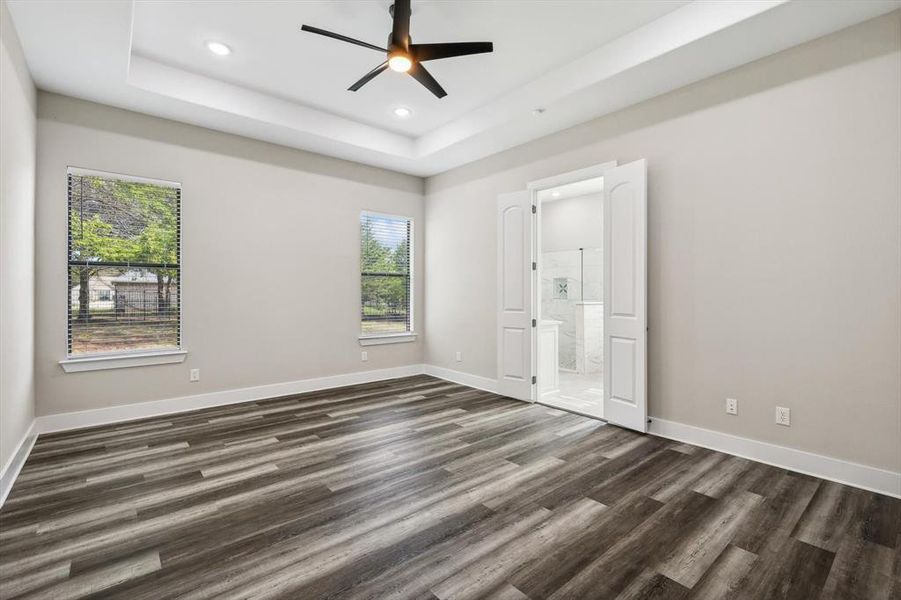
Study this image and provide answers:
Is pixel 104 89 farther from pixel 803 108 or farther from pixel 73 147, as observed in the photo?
pixel 803 108

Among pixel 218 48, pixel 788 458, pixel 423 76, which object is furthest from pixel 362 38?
pixel 788 458

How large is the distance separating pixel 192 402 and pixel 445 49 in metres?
4.12

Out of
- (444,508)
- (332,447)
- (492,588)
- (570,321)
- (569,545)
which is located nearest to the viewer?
(492,588)

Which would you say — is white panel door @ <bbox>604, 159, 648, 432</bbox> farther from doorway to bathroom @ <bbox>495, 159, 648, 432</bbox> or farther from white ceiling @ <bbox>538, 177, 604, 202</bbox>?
white ceiling @ <bbox>538, 177, 604, 202</bbox>

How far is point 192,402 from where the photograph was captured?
444cm

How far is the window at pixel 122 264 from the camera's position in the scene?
12.8 feet

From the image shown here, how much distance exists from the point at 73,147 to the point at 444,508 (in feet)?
14.5

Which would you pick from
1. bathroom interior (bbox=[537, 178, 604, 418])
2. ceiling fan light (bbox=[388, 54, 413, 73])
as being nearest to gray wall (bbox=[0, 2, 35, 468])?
ceiling fan light (bbox=[388, 54, 413, 73])

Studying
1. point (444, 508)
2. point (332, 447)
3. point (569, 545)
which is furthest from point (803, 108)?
point (332, 447)

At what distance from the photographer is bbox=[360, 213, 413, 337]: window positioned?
5.86 metres

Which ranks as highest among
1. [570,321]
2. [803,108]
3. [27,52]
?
[27,52]

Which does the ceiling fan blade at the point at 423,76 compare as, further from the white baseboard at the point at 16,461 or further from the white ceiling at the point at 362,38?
the white baseboard at the point at 16,461

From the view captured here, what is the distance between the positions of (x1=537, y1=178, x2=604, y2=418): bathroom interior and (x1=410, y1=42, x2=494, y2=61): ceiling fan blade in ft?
11.4

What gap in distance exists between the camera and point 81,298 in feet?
12.8
